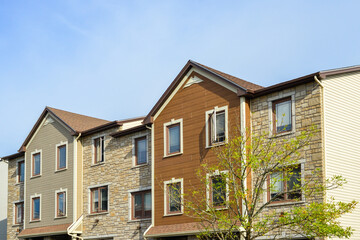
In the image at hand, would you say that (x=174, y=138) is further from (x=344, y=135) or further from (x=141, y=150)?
(x=344, y=135)

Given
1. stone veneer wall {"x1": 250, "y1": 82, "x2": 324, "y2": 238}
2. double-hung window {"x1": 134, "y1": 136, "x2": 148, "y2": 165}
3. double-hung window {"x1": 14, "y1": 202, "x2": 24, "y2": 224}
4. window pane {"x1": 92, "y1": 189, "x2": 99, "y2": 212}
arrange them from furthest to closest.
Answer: double-hung window {"x1": 14, "y1": 202, "x2": 24, "y2": 224}, window pane {"x1": 92, "y1": 189, "x2": 99, "y2": 212}, double-hung window {"x1": 134, "y1": 136, "x2": 148, "y2": 165}, stone veneer wall {"x1": 250, "y1": 82, "x2": 324, "y2": 238}

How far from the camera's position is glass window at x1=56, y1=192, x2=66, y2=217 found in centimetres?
3453

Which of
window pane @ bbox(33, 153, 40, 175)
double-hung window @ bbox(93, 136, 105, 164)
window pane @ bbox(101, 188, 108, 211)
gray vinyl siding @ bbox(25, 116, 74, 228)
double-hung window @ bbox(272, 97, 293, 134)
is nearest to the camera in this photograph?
double-hung window @ bbox(272, 97, 293, 134)

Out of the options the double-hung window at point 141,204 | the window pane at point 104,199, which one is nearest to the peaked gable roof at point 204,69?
the double-hung window at point 141,204

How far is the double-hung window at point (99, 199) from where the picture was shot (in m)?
32.4

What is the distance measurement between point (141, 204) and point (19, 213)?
1376 cm

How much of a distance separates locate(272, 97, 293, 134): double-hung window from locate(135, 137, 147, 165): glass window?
897 centimetres

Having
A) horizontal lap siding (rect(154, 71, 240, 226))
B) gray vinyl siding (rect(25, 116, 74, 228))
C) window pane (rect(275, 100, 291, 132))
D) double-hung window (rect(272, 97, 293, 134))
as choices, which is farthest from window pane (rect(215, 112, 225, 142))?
gray vinyl siding (rect(25, 116, 74, 228))

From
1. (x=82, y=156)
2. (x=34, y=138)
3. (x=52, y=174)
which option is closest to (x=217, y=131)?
(x=82, y=156)

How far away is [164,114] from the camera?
28703 mm

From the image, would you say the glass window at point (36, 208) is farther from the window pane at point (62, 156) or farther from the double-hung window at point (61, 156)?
the window pane at point (62, 156)

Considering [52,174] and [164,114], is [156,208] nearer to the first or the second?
[164,114]

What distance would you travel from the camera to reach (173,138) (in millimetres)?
28094

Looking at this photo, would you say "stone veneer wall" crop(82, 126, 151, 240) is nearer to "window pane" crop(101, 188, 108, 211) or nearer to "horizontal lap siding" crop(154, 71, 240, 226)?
"window pane" crop(101, 188, 108, 211)
